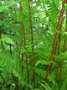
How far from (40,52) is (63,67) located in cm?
17

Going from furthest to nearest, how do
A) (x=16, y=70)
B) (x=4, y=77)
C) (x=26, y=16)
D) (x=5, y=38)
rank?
(x=4, y=77)
(x=16, y=70)
(x=26, y=16)
(x=5, y=38)

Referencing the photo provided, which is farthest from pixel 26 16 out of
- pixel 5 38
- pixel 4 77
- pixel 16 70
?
pixel 4 77

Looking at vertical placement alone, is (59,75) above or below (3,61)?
below

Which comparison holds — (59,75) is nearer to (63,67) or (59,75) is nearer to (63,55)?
(63,67)

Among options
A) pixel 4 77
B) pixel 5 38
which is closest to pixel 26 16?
pixel 5 38

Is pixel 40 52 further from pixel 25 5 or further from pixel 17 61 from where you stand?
pixel 25 5

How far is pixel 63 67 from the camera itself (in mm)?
1539

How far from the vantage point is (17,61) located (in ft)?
4.94

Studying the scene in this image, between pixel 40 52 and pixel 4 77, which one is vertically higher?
pixel 40 52

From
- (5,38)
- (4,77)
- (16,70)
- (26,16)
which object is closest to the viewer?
(5,38)

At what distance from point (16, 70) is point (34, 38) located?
0.22 metres

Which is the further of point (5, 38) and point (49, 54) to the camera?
point (49, 54)

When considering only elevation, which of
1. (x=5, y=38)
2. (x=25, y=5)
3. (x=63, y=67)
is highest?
(x=25, y=5)

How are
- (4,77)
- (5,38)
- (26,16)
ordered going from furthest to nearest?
(4,77) → (26,16) → (5,38)
